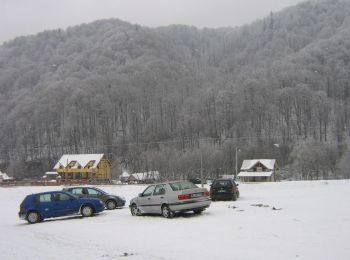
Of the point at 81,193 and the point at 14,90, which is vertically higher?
the point at 14,90

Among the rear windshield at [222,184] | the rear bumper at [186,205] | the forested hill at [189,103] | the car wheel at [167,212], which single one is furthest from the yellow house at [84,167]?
the rear bumper at [186,205]

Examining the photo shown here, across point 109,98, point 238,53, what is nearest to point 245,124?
point 109,98

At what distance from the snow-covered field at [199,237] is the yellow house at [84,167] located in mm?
73706

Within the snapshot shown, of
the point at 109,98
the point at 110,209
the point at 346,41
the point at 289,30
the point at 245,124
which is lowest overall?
the point at 110,209

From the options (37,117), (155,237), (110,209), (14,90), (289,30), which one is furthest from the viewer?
(289,30)

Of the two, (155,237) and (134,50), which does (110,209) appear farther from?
(134,50)

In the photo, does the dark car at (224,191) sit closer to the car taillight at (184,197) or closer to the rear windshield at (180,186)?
the rear windshield at (180,186)

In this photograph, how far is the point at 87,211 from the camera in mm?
20719

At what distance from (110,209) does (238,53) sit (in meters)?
170

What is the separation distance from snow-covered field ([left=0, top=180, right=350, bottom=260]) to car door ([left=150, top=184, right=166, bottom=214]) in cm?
47

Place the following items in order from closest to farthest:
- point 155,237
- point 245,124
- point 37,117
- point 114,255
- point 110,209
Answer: point 114,255, point 155,237, point 110,209, point 245,124, point 37,117

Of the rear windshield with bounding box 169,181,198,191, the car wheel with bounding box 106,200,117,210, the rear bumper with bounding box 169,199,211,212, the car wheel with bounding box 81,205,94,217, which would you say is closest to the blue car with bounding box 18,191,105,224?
the car wheel with bounding box 81,205,94,217

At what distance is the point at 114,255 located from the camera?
11.0 m

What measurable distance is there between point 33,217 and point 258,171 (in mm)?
71685
